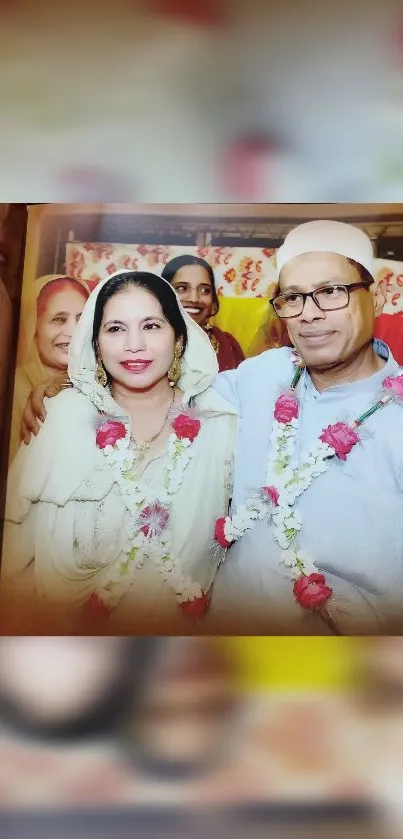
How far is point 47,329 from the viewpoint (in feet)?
6.20

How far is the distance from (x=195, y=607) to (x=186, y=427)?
1.43ft

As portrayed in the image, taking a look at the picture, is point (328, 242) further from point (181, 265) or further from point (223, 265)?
point (181, 265)

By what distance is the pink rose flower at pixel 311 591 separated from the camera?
1.71 m

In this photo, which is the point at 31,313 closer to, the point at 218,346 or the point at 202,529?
the point at 218,346

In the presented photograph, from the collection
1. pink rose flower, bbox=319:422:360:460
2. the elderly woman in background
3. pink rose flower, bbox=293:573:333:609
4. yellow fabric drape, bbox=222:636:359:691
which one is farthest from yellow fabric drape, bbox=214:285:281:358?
yellow fabric drape, bbox=222:636:359:691

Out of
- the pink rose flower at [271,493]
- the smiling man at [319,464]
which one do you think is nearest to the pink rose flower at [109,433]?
the smiling man at [319,464]

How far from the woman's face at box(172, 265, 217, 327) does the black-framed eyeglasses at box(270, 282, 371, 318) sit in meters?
0.18

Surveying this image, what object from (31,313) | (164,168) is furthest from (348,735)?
(164,168)

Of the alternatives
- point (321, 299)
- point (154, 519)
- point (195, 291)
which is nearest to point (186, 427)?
point (154, 519)

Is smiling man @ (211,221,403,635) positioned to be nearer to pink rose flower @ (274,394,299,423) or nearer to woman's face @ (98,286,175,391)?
pink rose flower @ (274,394,299,423)

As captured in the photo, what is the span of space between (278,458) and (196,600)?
1.28 feet

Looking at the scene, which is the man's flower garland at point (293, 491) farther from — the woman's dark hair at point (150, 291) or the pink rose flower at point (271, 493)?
the woman's dark hair at point (150, 291)

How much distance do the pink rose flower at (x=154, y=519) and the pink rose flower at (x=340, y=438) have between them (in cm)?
42

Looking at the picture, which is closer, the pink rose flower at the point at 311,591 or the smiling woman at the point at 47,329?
the pink rose flower at the point at 311,591
